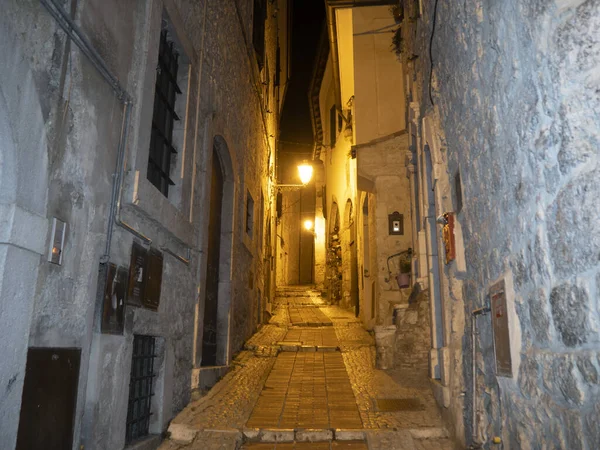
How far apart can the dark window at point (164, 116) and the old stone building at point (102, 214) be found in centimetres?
2

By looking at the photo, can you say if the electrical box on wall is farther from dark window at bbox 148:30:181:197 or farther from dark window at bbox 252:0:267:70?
dark window at bbox 252:0:267:70

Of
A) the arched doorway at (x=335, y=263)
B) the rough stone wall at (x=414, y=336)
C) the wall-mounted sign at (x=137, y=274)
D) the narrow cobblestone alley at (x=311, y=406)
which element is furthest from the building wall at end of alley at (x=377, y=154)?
the wall-mounted sign at (x=137, y=274)

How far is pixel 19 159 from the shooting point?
233 cm

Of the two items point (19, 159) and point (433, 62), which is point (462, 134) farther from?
point (19, 159)

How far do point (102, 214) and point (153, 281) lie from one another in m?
1.02

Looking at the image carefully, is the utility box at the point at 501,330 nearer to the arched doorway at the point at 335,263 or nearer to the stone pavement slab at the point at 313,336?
the stone pavement slab at the point at 313,336

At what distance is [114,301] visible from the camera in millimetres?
3381

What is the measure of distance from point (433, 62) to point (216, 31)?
306 cm

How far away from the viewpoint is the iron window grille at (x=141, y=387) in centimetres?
398

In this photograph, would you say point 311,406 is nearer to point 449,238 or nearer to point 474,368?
point 474,368

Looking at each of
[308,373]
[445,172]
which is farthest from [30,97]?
[308,373]

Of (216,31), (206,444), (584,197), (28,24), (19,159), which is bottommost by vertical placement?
(206,444)

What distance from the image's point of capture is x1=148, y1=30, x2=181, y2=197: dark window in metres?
4.72

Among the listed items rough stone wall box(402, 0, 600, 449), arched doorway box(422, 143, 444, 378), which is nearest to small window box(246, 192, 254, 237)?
arched doorway box(422, 143, 444, 378)
